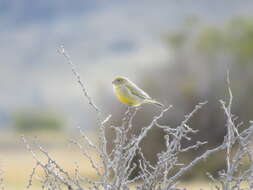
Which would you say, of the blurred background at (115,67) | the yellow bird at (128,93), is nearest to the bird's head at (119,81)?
the yellow bird at (128,93)

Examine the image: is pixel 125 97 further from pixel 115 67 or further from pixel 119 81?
pixel 115 67

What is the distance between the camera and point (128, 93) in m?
8.42

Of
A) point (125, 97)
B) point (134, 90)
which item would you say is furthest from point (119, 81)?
point (125, 97)

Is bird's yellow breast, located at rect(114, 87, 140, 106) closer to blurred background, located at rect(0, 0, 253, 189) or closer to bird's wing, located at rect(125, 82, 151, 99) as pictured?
bird's wing, located at rect(125, 82, 151, 99)

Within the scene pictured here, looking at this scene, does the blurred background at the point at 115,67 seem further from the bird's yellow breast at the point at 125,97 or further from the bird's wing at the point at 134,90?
the bird's wing at the point at 134,90

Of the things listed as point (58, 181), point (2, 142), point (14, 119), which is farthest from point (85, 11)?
point (58, 181)

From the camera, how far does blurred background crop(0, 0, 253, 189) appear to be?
1059 inches

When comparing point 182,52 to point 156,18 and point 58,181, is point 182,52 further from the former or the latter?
point 156,18

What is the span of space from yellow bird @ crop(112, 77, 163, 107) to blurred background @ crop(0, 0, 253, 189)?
521 millimetres

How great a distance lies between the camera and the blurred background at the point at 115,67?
2689 cm

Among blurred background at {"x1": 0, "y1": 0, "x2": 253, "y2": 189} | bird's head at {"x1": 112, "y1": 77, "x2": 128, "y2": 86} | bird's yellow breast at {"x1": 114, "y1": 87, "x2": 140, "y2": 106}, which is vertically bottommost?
bird's yellow breast at {"x1": 114, "y1": 87, "x2": 140, "y2": 106}

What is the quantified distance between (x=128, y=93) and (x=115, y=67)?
402ft

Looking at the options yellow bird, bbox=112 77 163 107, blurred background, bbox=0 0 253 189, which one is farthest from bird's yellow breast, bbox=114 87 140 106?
blurred background, bbox=0 0 253 189

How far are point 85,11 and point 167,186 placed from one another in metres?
185
